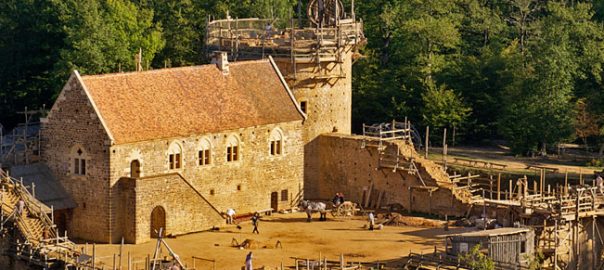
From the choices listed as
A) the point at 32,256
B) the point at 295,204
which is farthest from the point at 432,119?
the point at 32,256

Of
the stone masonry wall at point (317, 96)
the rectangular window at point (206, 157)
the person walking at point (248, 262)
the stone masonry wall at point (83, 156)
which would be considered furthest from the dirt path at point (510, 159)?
the person walking at point (248, 262)

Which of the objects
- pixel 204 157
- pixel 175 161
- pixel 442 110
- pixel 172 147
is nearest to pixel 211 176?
pixel 204 157

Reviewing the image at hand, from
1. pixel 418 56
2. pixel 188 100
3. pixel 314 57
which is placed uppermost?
pixel 418 56

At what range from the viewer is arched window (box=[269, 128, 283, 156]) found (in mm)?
95938

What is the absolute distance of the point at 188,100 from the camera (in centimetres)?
9269

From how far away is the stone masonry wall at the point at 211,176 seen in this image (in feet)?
289

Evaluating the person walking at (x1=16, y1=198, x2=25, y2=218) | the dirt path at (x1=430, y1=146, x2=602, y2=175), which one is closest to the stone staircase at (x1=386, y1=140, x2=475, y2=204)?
the dirt path at (x1=430, y1=146, x2=602, y2=175)

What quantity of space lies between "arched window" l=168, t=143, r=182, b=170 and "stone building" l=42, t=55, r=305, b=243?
0.05 meters

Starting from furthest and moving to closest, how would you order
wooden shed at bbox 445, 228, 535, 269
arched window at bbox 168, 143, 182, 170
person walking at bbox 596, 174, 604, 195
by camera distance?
person walking at bbox 596, 174, 604, 195 < arched window at bbox 168, 143, 182, 170 < wooden shed at bbox 445, 228, 535, 269

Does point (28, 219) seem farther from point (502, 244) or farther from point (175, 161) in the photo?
point (502, 244)

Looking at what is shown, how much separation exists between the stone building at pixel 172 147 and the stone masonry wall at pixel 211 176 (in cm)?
5

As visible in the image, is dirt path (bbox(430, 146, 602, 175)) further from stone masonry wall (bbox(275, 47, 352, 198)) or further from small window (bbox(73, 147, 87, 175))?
small window (bbox(73, 147, 87, 175))

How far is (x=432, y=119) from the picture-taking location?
Result: 112688 mm

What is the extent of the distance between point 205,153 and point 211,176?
1.24 m
